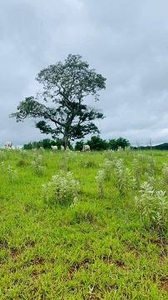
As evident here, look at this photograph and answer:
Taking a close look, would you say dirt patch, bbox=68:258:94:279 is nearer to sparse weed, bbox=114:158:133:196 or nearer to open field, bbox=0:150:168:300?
open field, bbox=0:150:168:300

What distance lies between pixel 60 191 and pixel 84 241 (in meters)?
1.68

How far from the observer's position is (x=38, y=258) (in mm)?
5809

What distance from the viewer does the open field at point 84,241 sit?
5.11 meters

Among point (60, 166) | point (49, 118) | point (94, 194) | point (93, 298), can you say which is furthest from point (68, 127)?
point (93, 298)

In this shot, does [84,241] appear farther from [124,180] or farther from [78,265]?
[124,180]

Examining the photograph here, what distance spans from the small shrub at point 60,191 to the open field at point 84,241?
0.02 metres

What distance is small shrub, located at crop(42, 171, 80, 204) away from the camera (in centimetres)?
772

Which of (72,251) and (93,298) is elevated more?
(72,251)

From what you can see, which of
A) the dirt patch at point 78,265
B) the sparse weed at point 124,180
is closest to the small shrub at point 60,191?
the sparse weed at point 124,180

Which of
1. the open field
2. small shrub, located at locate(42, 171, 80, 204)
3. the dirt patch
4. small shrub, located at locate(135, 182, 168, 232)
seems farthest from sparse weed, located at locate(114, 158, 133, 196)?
the dirt patch

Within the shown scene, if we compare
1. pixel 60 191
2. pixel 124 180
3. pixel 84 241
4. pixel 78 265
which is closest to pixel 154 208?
pixel 84 241

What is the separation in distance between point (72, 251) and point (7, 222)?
1.63 meters

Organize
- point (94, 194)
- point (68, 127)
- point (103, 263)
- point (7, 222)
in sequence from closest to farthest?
point (103, 263) → point (7, 222) → point (94, 194) → point (68, 127)

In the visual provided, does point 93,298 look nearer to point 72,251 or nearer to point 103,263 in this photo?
point 103,263
